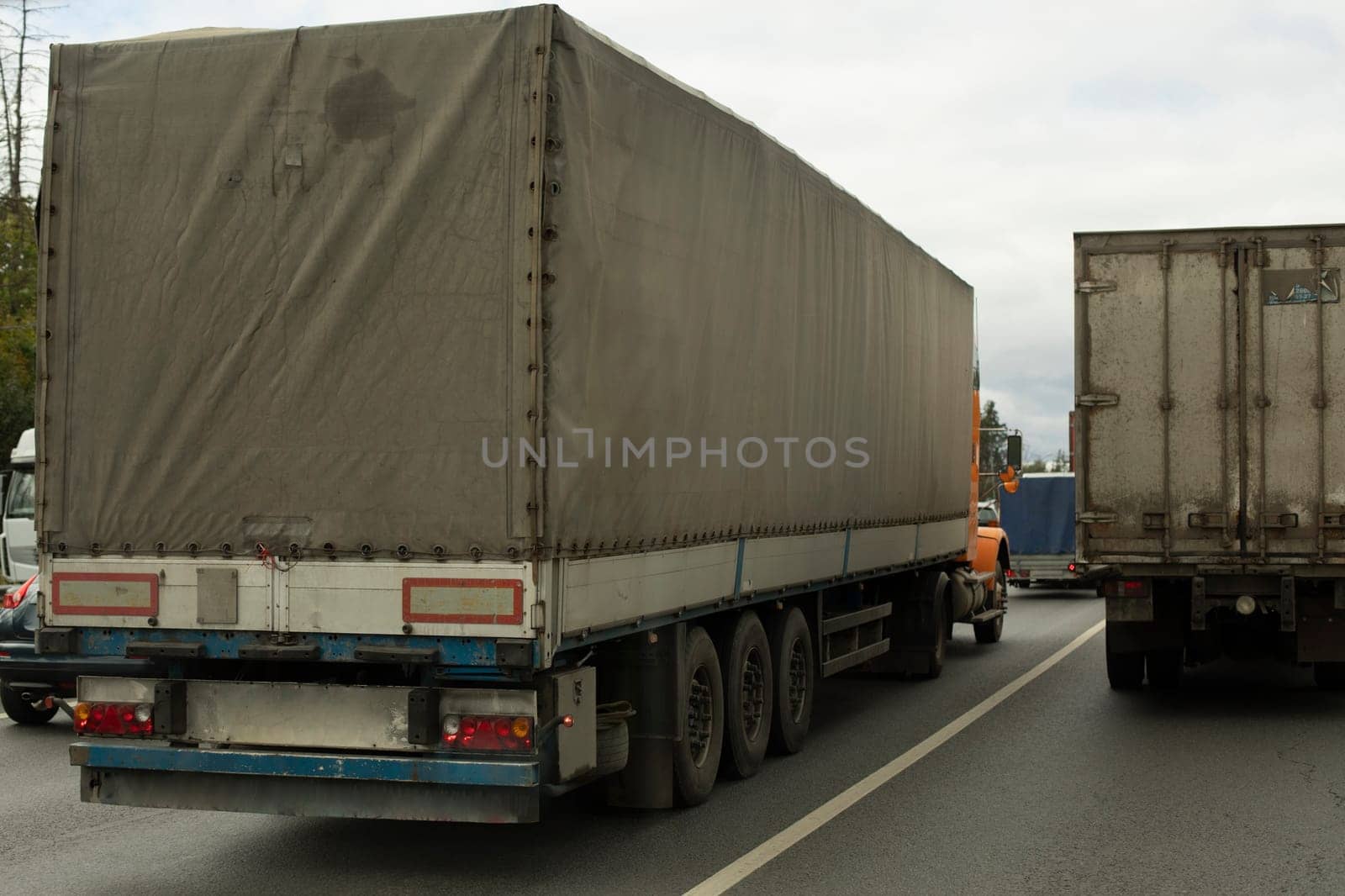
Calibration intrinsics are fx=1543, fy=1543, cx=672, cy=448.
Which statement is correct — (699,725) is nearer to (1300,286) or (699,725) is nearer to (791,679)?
(791,679)

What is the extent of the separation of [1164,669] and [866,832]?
6639mm

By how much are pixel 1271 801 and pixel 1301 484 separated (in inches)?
144

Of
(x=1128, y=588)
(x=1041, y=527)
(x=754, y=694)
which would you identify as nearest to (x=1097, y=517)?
(x=1128, y=588)

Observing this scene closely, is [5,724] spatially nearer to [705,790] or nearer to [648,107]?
[705,790]

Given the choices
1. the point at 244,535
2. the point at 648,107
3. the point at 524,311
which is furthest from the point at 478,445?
the point at 648,107

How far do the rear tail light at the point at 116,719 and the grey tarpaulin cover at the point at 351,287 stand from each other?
732 mm

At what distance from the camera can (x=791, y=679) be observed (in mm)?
10344

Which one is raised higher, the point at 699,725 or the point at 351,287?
the point at 351,287

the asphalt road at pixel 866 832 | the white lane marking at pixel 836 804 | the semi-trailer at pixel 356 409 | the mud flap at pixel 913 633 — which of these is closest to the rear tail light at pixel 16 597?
the asphalt road at pixel 866 832

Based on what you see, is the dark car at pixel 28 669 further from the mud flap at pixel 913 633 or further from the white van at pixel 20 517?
the white van at pixel 20 517

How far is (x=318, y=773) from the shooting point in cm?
658

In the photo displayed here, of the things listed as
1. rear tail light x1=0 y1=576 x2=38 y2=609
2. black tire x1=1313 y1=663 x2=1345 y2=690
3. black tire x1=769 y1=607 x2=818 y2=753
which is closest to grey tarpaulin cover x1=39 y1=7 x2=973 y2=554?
black tire x1=769 y1=607 x2=818 y2=753

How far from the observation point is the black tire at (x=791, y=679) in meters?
9.87

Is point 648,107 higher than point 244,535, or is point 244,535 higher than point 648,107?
point 648,107
